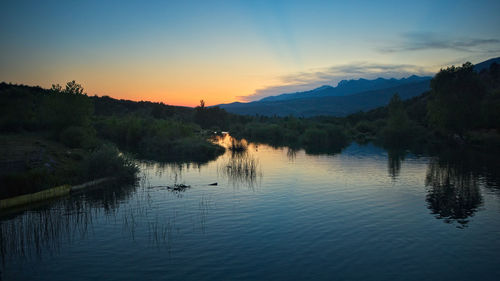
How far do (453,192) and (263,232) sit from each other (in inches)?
679

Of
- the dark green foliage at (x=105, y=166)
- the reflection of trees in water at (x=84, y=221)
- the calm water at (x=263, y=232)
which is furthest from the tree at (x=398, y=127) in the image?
the reflection of trees in water at (x=84, y=221)

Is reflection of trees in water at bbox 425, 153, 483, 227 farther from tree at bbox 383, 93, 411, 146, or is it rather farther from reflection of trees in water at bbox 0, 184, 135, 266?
tree at bbox 383, 93, 411, 146

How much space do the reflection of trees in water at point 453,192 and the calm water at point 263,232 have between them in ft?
0.26

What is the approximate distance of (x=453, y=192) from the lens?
83.5 feet

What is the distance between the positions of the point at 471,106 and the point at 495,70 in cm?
5630

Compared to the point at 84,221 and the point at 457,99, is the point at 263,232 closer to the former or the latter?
the point at 84,221

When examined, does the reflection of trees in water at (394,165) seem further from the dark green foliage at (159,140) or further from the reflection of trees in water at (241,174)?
the dark green foliage at (159,140)

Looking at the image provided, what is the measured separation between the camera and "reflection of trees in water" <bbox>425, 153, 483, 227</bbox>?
20203 mm

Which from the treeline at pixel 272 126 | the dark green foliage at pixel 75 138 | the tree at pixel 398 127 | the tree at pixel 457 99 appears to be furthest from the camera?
the tree at pixel 398 127

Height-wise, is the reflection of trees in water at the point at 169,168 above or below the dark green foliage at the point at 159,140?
below

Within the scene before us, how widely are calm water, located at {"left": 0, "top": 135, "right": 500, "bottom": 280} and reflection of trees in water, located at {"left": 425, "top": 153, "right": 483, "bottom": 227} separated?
3.1 inches

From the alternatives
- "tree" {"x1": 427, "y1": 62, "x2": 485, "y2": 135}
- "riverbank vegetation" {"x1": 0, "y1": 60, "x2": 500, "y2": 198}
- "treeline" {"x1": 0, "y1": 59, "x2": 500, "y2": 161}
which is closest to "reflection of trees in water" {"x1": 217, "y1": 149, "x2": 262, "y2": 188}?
"riverbank vegetation" {"x1": 0, "y1": 60, "x2": 500, "y2": 198}

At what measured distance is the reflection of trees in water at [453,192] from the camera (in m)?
20.2

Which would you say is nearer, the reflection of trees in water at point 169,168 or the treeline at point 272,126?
the reflection of trees in water at point 169,168
